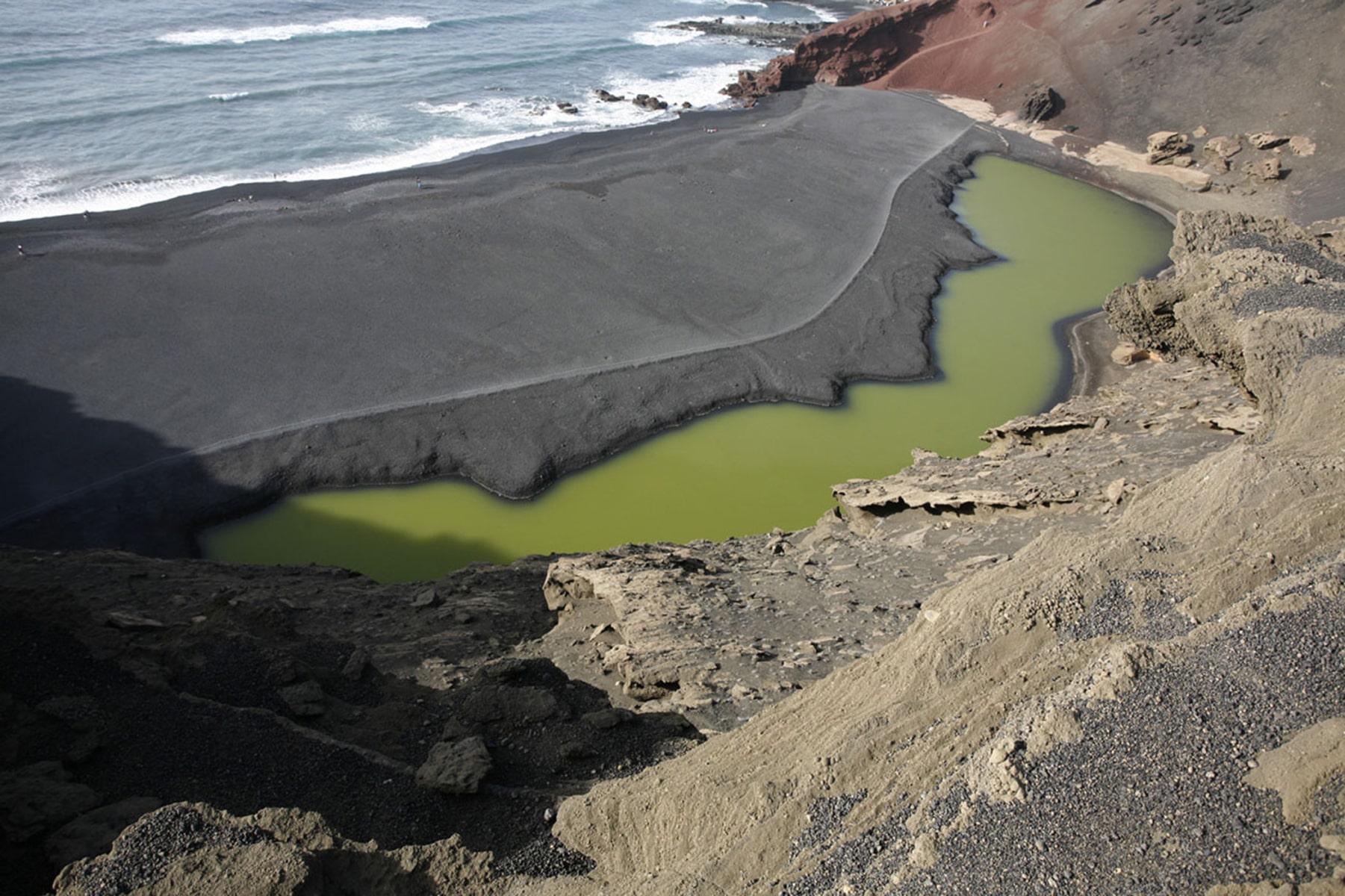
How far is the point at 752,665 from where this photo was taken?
10.5m

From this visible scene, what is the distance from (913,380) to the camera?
2191 centimetres

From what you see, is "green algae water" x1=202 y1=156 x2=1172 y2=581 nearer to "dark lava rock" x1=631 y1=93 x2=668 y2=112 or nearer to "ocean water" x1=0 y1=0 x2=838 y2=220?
"ocean water" x1=0 y1=0 x2=838 y2=220

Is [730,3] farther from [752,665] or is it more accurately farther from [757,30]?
[752,665]

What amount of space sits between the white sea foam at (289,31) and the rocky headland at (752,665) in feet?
80.1

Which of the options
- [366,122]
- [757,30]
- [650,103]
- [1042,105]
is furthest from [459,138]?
[757,30]

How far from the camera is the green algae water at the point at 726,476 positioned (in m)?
16.7

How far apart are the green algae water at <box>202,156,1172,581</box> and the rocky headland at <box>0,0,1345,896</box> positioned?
65 centimetres

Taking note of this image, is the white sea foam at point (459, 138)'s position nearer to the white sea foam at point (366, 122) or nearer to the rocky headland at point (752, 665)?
the white sea foam at point (366, 122)

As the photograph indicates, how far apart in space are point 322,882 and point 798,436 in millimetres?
14400

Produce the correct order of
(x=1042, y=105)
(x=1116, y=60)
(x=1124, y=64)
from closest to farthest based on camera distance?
(x=1124, y=64) < (x=1116, y=60) < (x=1042, y=105)

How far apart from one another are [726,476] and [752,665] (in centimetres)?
836

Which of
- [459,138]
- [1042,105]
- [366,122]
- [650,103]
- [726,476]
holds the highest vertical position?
[1042,105]

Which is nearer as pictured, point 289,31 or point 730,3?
point 289,31

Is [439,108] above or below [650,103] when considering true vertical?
below
